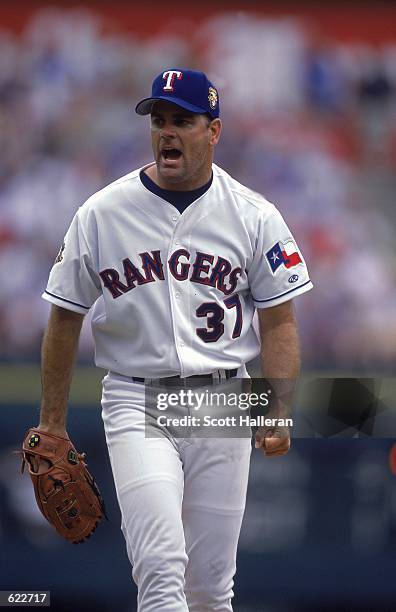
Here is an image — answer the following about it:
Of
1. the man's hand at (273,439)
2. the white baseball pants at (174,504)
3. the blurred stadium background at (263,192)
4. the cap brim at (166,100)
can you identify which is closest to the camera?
the white baseball pants at (174,504)

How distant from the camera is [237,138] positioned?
154 inches

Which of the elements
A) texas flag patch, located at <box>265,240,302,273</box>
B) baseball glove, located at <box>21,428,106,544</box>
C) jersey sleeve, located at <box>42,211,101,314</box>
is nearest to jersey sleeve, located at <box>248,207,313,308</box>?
texas flag patch, located at <box>265,240,302,273</box>

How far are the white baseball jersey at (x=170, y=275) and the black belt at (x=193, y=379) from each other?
2cm

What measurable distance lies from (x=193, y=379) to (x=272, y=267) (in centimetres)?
36

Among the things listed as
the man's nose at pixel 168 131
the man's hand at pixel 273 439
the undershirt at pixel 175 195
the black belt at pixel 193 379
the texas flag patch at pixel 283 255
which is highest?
the man's nose at pixel 168 131

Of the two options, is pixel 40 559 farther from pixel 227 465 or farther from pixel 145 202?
pixel 145 202

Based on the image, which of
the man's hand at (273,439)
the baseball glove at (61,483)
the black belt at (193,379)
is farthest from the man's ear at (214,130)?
the baseball glove at (61,483)

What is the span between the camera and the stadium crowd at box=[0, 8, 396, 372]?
3.83 m

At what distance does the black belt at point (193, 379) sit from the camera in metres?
2.69

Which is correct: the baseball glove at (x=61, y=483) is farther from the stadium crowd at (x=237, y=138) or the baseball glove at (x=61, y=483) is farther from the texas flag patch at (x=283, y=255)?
the stadium crowd at (x=237, y=138)

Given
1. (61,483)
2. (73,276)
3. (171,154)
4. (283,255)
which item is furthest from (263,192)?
(61,483)

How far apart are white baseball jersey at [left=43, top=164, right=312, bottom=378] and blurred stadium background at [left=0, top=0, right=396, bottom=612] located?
1084 millimetres

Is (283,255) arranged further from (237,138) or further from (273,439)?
(237,138)

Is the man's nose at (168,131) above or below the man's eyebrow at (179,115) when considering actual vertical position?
below
